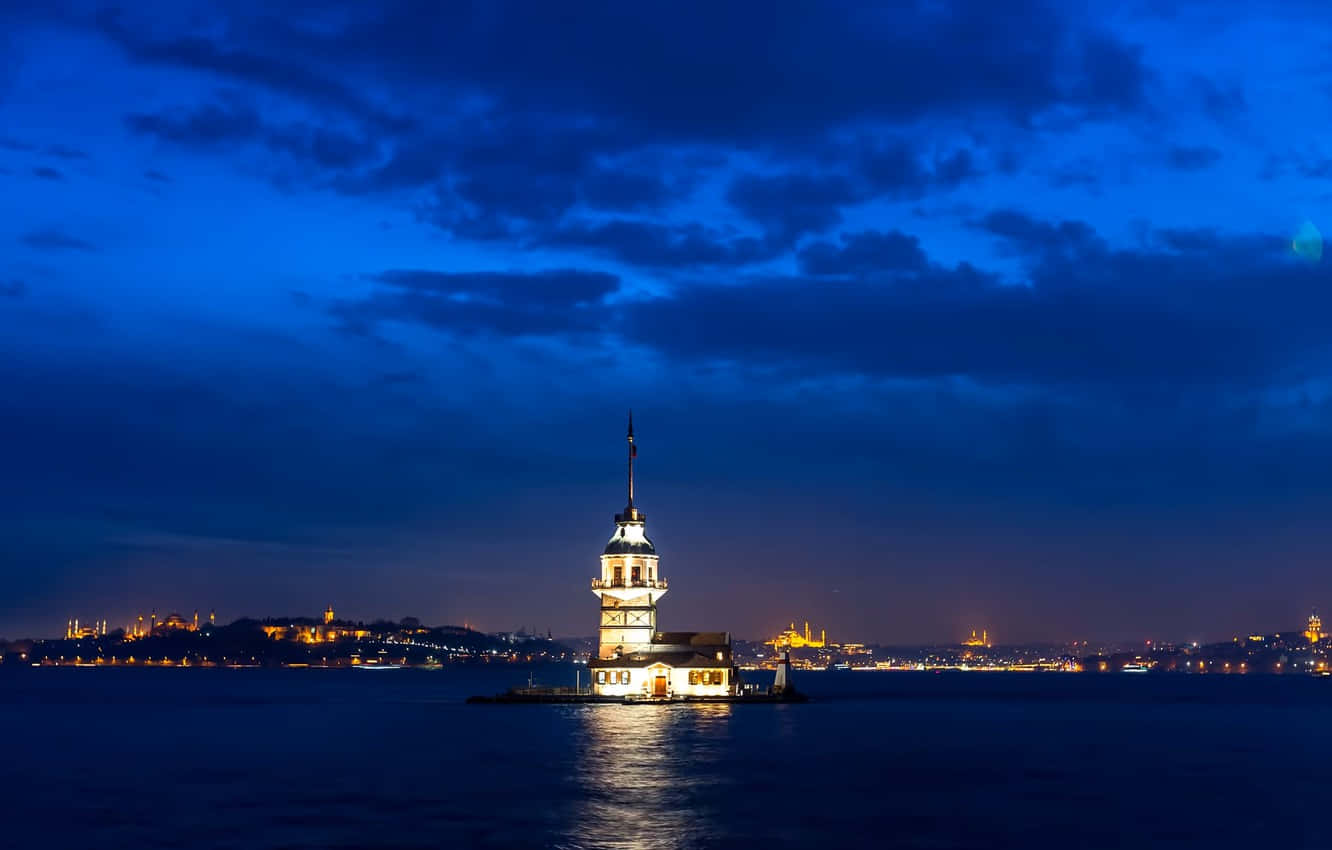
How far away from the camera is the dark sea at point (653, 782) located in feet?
178

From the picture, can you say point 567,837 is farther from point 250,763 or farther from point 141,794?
point 250,763

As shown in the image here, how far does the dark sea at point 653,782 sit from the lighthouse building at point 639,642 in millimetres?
2968

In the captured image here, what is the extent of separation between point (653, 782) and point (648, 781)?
0.39 meters

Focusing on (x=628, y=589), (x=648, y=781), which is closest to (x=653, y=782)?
(x=648, y=781)

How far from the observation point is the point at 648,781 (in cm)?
6819

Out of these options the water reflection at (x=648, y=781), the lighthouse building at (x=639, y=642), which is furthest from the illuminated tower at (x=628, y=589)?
the water reflection at (x=648, y=781)

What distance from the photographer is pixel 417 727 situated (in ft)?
353

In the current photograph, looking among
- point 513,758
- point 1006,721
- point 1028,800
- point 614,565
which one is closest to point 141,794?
point 513,758

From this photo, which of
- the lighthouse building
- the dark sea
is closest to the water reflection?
the dark sea

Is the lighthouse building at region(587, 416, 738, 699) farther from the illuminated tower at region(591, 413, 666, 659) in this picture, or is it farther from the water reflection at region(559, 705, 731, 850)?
the water reflection at region(559, 705, 731, 850)

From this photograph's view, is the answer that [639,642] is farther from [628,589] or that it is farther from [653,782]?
[653,782]

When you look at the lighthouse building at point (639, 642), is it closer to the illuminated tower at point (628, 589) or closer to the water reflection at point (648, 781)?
the illuminated tower at point (628, 589)

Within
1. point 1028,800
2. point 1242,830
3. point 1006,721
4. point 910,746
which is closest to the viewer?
point 1242,830

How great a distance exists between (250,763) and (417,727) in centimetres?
2833
